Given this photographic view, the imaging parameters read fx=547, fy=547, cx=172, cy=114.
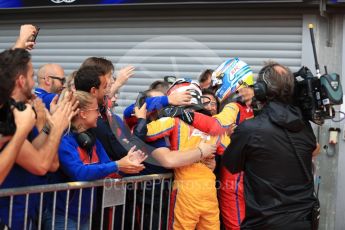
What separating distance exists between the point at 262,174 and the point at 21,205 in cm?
172

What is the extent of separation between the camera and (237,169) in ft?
13.4

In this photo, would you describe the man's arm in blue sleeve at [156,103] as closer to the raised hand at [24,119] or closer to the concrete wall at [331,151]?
the raised hand at [24,119]

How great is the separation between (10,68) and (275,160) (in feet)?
6.32

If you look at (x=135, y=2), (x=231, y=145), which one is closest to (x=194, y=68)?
(x=135, y=2)

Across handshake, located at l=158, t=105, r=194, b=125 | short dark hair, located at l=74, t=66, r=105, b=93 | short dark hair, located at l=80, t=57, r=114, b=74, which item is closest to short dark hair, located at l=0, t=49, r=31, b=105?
short dark hair, located at l=74, t=66, r=105, b=93

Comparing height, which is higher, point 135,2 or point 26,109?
point 135,2

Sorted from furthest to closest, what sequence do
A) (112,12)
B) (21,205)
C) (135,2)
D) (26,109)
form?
(112,12), (135,2), (21,205), (26,109)

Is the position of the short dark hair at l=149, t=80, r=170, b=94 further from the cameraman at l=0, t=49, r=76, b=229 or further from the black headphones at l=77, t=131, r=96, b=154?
the cameraman at l=0, t=49, r=76, b=229

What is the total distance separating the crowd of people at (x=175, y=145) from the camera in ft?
11.7

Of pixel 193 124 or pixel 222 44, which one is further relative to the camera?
pixel 222 44

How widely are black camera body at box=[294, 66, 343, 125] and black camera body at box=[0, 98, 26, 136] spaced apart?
2105 mm

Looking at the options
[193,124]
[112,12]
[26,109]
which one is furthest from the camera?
[112,12]

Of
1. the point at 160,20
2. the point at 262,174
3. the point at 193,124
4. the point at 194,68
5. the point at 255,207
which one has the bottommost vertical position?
the point at 255,207

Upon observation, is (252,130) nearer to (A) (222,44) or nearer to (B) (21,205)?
(B) (21,205)
